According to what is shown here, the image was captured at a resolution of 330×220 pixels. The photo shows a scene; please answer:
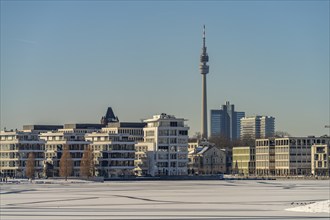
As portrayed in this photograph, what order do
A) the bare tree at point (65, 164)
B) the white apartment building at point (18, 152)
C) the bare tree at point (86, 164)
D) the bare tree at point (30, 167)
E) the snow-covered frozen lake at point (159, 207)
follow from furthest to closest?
the white apartment building at point (18, 152) < the bare tree at point (86, 164) < the bare tree at point (65, 164) < the bare tree at point (30, 167) < the snow-covered frozen lake at point (159, 207)

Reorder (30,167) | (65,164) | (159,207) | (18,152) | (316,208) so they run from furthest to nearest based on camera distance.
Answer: (18,152) < (65,164) < (30,167) < (159,207) < (316,208)

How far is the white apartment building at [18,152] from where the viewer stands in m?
191

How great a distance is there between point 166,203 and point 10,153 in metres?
107

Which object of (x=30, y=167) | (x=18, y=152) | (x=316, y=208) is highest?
(x=18, y=152)

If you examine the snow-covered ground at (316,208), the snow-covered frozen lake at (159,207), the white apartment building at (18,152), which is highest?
the white apartment building at (18,152)

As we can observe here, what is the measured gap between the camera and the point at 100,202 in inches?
3558

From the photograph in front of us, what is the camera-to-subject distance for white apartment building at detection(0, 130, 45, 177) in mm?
190625

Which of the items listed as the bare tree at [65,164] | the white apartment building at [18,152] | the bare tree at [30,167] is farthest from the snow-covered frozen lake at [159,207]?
the white apartment building at [18,152]

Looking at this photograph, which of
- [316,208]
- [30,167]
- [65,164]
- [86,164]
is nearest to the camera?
[316,208]

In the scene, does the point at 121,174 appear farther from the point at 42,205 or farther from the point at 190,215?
the point at 190,215

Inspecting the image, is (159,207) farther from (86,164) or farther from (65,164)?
(65,164)

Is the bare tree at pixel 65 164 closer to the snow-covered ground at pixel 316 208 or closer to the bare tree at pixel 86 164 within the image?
the bare tree at pixel 86 164

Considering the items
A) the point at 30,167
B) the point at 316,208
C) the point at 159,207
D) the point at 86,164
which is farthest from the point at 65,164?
the point at 316,208

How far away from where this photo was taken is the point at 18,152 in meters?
191
